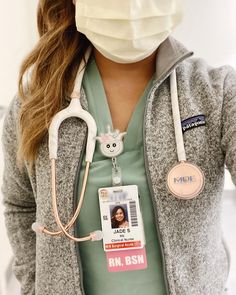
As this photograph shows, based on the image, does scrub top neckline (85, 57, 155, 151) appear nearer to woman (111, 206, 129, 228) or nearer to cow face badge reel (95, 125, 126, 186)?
cow face badge reel (95, 125, 126, 186)

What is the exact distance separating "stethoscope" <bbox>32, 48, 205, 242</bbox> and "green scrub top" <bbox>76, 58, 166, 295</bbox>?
25mm

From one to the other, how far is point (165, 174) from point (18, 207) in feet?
1.48

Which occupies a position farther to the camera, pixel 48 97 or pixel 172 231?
pixel 48 97

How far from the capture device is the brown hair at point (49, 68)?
2.82ft

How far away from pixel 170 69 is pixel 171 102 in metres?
0.07

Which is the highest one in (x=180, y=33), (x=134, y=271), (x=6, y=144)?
(x=180, y=33)

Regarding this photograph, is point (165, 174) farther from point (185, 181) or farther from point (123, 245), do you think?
point (123, 245)

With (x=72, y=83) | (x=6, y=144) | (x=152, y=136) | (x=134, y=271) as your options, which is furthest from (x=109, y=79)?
(x=134, y=271)

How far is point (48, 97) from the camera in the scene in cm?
86

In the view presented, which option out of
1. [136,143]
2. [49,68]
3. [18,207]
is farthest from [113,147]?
[18,207]

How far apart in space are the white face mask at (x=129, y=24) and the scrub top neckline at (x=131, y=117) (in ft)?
0.25

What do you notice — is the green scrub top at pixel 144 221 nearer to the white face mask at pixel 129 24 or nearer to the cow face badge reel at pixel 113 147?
the cow face badge reel at pixel 113 147

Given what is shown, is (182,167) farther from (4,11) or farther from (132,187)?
(4,11)

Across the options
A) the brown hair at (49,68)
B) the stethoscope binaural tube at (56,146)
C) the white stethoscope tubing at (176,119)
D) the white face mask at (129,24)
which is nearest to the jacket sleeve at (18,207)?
the brown hair at (49,68)
